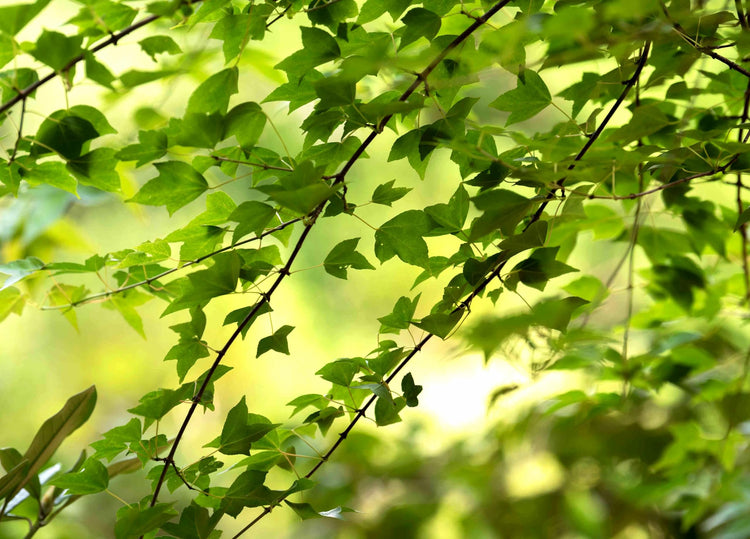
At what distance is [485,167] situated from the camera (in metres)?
0.41

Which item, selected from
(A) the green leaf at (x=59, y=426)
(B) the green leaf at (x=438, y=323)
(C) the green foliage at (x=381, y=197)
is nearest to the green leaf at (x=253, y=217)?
(C) the green foliage at (x=381, y=197)

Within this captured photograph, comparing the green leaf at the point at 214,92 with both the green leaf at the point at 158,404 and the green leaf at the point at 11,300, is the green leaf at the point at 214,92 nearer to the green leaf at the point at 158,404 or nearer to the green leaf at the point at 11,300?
the green leaf at the point at 158,404

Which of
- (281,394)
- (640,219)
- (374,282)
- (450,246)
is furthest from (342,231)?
(640,219)

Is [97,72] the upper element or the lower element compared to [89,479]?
upper

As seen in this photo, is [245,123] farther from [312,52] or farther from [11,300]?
[11,300]

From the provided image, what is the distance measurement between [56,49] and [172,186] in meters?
0.09

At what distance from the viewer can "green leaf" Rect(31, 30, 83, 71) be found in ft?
1.17

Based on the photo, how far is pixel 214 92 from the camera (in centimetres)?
38

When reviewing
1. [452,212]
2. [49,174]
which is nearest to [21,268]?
[49,174]

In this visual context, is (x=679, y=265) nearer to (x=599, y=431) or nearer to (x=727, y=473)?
(x=727, y=473)

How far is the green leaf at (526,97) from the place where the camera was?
425 millimetres

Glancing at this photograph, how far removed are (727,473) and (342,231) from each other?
4.47 ft

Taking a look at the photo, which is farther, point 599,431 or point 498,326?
point 599,431

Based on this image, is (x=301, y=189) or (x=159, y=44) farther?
(x=159, y=44)
